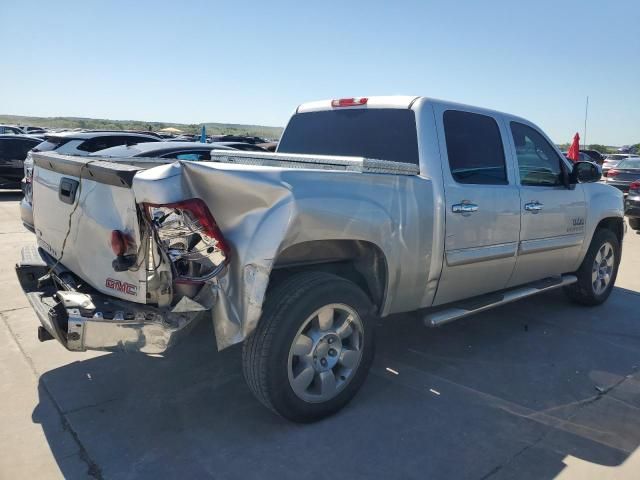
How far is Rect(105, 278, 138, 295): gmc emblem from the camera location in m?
2.91

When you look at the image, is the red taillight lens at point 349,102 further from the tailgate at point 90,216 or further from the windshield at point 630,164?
the windshield at point 630,164

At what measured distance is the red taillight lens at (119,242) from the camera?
2.84 meters

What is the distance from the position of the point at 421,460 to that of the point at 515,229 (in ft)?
7.10

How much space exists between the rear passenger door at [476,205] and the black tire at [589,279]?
1529 mm

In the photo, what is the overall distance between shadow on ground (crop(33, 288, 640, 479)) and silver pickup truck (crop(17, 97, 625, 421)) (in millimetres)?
305

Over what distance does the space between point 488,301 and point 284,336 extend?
2.06 meters

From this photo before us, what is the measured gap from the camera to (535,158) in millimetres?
4828

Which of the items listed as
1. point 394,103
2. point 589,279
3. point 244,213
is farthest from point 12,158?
point 589,279

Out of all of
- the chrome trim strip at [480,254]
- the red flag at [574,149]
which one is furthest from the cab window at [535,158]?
the red flag at [574,149]

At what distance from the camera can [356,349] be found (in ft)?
11.2

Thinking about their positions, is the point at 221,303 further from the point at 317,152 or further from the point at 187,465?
the point at 317,152

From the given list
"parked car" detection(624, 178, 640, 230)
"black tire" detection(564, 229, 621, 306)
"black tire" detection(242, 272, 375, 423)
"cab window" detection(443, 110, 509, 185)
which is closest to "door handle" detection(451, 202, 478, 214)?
"cab window" detection(443, 110, 509, 185)

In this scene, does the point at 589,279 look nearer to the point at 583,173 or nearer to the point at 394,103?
the point at 583,173

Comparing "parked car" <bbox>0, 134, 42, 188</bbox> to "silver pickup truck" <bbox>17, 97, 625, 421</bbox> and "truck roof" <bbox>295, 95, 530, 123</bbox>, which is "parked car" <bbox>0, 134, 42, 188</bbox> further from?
"truck roof" <bbox>295, 95, 530, 123</bbox>
